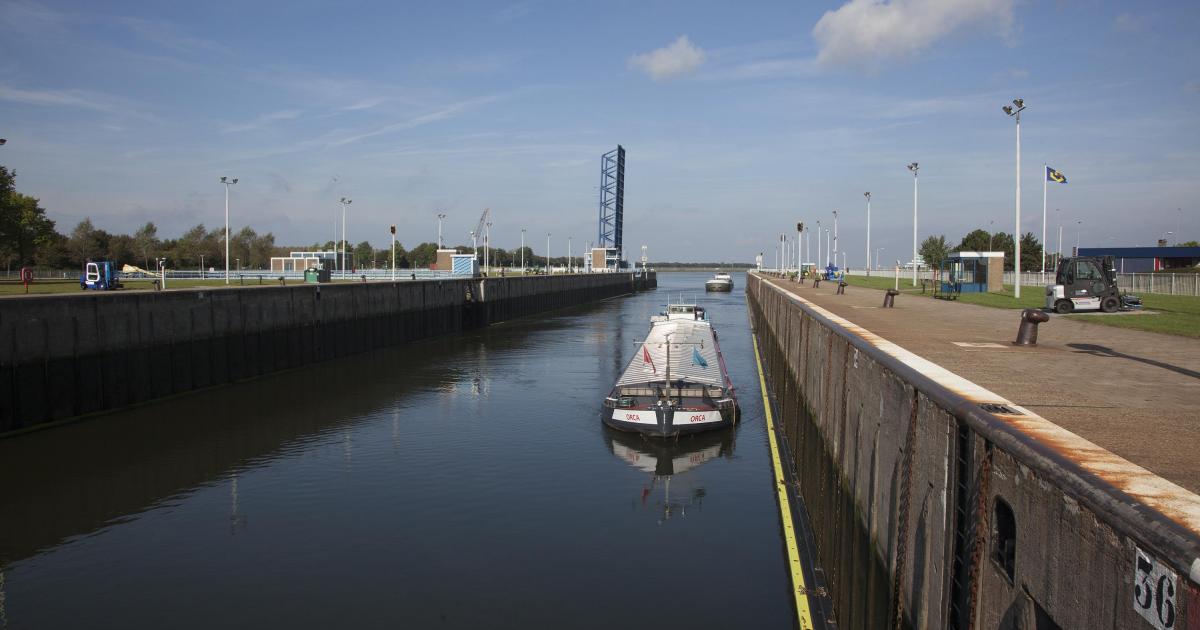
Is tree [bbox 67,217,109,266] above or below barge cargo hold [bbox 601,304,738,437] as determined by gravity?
above

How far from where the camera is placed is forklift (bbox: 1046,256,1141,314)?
37.5 metres

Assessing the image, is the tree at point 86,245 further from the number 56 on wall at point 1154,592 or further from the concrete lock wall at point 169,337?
the number 56 on wall at point 1154,592

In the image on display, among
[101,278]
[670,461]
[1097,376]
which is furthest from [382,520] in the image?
[101,278]

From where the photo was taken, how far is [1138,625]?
5957mm

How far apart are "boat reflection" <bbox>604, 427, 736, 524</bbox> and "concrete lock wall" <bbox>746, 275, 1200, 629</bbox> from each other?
310 cm

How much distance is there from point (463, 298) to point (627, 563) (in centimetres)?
5398

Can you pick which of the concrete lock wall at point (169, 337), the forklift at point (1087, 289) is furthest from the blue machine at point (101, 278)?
the forklift at point (1087, 289)

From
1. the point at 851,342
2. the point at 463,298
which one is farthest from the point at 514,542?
the point at 463,298

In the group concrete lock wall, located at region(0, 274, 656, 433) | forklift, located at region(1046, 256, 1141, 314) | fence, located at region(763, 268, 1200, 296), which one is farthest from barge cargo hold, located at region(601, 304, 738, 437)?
fence, located at region(763, 268, 1200, 296)

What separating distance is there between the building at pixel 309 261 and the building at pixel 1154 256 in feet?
323

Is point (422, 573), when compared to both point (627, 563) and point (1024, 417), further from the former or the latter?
point (1024, 417)

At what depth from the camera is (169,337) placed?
107ft

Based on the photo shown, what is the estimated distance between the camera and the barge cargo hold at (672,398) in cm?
2653

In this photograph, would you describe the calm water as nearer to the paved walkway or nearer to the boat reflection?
the boat reflection
